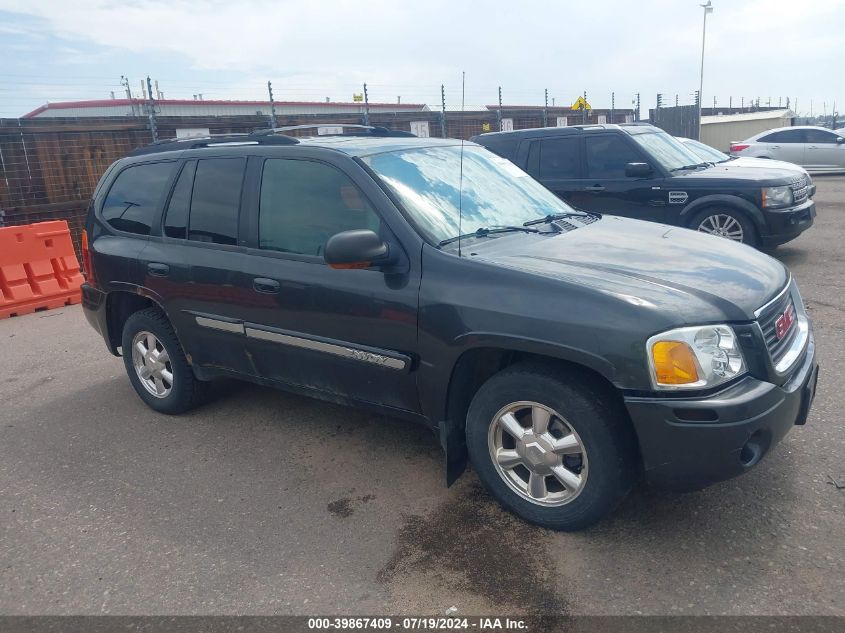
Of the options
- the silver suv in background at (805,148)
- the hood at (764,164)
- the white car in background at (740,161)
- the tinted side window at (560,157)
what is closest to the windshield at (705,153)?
the white car in background at (740,161)

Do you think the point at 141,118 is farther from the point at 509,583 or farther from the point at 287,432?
the point at 509,583

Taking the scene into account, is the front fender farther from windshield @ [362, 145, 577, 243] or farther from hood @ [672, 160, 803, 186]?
windshield @ [362, 145, 577, 243]

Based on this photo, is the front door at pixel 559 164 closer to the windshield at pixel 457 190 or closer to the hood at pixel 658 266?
the windshield at pixel 457 190

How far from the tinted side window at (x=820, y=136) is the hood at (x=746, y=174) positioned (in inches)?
491

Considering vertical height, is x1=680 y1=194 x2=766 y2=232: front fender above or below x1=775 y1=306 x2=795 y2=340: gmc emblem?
below

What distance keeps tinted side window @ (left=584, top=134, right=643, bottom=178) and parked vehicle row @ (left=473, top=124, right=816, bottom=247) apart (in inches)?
0.5

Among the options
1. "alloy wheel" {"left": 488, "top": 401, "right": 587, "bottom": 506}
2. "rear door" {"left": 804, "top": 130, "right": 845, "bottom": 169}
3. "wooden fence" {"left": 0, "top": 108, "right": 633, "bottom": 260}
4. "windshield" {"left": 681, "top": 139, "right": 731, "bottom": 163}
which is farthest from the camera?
"rear door" {"left": 804, "top": 130, "right": 845, "bottom": 169}

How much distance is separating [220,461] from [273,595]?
147 cm

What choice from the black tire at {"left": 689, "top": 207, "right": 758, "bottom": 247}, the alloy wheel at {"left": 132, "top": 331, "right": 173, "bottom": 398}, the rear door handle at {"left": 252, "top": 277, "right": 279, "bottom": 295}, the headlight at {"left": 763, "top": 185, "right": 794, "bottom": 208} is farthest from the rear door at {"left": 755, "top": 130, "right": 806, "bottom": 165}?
the rear door handle at {"left": 252, "top": 277, "right": 279, "bottom": 295}

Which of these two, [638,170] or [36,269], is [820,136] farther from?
[36,269]

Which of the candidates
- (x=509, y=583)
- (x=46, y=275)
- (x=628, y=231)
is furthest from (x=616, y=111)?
(x=509, y=583)

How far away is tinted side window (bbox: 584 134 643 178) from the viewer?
8.52 metres

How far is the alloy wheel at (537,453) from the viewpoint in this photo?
3139 mm

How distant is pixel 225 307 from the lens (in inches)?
170
